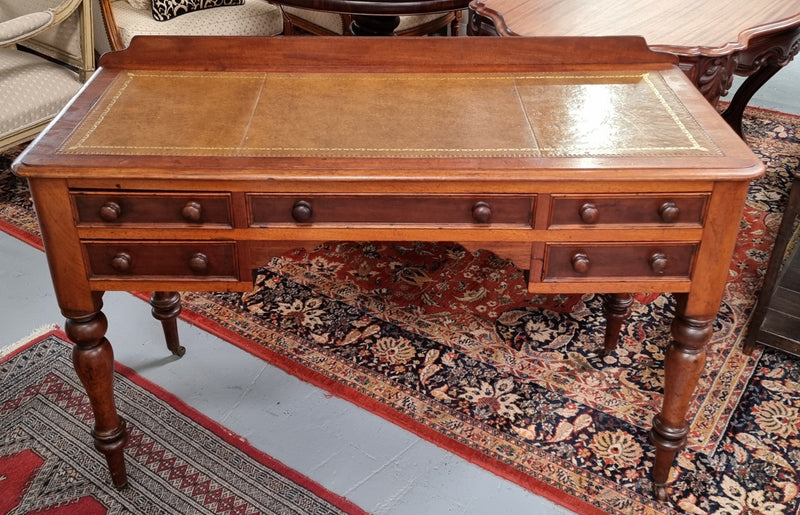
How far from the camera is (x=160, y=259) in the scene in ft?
5.74

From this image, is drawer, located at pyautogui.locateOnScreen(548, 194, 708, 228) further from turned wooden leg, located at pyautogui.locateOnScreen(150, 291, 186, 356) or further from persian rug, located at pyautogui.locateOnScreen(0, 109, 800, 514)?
turned wooden leg, located at pyautogui.locateOnScreen(150, 291, 186, 356)

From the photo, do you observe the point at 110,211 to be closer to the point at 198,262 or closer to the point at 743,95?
the point at 198,262

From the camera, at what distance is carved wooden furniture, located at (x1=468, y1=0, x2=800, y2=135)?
2582mm

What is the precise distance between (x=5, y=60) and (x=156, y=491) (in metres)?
2.32

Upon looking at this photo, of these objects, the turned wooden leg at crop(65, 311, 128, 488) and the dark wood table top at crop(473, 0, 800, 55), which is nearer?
the turned wooden leg at crop(65, 311, 128, 488)

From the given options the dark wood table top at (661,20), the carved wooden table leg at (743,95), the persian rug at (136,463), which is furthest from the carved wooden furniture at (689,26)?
the persian rug at (136,463)

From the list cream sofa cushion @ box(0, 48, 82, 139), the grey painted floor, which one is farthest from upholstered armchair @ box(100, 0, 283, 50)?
the grey painted floor

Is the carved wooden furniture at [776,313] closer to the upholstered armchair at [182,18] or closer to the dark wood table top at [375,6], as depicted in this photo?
the dark wood table top at [375,6]

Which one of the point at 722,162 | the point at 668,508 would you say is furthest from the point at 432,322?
the point at 722,162

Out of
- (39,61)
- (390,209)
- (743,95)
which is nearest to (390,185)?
(390,209)

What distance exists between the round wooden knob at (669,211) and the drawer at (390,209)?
0.95ft

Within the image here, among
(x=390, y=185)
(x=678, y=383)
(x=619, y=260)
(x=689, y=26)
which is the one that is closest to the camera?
(x=390, y=185)

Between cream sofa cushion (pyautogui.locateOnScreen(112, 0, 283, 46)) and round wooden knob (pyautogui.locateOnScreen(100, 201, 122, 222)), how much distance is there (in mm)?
2769

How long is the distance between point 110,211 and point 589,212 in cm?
107
